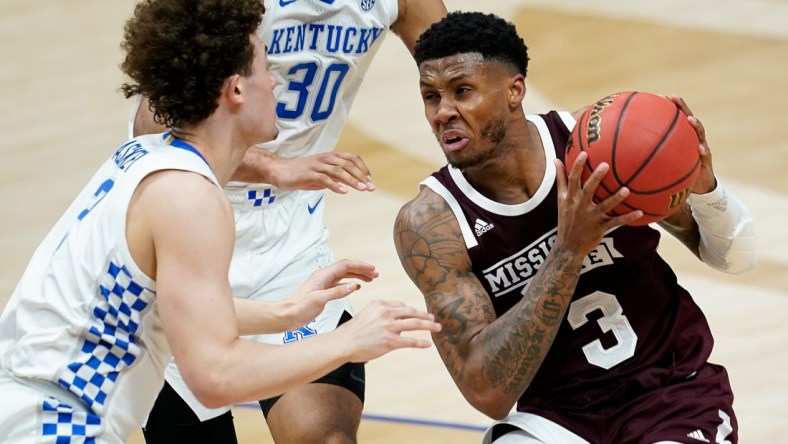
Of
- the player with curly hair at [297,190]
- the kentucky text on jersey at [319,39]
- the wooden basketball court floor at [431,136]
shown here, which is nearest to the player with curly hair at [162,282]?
the player with curly hair at [297,190]

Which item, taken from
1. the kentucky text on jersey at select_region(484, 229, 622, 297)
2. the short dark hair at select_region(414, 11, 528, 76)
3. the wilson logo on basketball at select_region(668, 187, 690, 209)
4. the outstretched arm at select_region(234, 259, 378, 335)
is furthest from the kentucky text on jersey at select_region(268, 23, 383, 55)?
the wilson logo on basketball at select_region(668, 187, 690, 209)

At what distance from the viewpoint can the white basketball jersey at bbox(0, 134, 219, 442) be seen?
3.52 metres

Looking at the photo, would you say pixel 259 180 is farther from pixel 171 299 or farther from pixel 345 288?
pixel 171 299

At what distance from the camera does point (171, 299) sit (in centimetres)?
337

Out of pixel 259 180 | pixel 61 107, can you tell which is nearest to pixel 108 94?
pixel 61 107

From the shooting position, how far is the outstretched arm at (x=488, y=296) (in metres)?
4.12

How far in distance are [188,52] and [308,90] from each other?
1729mm

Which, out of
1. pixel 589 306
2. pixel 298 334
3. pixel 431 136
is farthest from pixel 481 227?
pixel 431 136

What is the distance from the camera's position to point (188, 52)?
3.66 m

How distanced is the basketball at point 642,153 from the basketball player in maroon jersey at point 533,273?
0.75 ft

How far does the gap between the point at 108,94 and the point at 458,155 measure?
627 centimetres

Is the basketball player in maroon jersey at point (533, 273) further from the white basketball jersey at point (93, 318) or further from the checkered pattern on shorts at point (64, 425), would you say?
the checkered pattern on shorts at point (64, 425)

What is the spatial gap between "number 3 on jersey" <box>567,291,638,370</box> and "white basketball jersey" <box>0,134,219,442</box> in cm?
155

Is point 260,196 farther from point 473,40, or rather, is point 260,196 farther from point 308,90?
point 473,40
